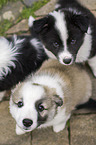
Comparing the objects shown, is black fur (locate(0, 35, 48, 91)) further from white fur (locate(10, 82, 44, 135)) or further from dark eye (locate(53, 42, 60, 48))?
white fur (locate(10, 82, 44, 135))

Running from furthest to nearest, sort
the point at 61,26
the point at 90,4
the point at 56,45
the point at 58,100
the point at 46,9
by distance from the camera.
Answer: the point at 46,9 → the point at 90,4 → the point at 56,45 → the point at 61,26 → the point at 58,100

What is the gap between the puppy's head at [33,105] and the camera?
1.99 metres

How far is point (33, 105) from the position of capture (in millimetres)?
1990

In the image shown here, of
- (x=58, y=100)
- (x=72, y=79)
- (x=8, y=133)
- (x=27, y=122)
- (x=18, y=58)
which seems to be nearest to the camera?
(x=27, y=122)

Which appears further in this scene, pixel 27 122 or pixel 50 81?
pixel 50 81

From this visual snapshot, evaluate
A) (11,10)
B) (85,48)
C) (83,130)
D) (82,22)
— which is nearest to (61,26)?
(82,22)

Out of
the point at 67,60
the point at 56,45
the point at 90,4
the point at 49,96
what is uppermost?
the point at 56,45

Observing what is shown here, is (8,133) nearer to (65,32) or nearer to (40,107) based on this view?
(40,107)

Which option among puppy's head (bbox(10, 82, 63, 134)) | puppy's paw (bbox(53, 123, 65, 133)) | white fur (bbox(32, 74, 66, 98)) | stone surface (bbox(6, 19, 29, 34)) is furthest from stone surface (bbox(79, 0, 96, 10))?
puppy's paw (bbox(53, 123, 65, 133))

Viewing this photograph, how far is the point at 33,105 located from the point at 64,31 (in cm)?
89

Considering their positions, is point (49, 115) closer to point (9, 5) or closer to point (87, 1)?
point (87, 1)

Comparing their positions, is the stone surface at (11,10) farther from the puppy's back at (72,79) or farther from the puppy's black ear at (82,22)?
the puppy's black ear at (82,22)

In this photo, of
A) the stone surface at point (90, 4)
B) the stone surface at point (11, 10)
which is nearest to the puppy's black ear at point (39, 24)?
the stone surface at point (90, 4)

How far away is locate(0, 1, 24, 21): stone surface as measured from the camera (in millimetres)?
3752
